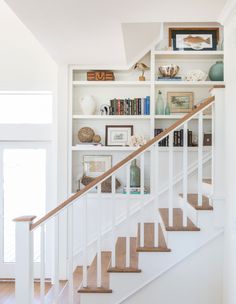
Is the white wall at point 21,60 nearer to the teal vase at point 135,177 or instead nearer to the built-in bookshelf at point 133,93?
the built-in bookshelf at point 133,93

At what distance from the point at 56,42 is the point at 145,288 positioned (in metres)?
2.63

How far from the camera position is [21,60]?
4.69 metres

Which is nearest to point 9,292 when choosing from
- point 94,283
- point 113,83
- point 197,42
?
point 94,283

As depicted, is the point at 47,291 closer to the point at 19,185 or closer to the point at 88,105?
the point at 19,185

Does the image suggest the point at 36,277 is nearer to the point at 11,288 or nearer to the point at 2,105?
the point at 11,288

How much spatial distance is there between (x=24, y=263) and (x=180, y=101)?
9.37 feet

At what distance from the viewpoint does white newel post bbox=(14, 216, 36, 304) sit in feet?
9.46

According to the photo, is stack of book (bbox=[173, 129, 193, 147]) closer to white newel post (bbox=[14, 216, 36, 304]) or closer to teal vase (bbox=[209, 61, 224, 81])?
teal vase (bbox=[209, 61, 224, 81])

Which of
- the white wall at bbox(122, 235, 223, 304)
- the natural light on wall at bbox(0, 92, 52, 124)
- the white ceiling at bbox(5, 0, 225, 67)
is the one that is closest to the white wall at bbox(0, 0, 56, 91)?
the natural light on wall at bbox(0, 92, 52, 124)

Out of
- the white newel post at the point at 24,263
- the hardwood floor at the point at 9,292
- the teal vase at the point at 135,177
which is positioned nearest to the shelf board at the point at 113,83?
the teal vase at the point at 135,177

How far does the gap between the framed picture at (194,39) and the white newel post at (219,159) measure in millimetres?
1639

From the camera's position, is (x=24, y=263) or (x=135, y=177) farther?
(x=135, y=177)

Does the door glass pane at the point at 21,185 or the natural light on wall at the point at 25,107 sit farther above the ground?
the natural light on wall at the point at 25,107

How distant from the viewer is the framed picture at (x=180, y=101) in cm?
459
